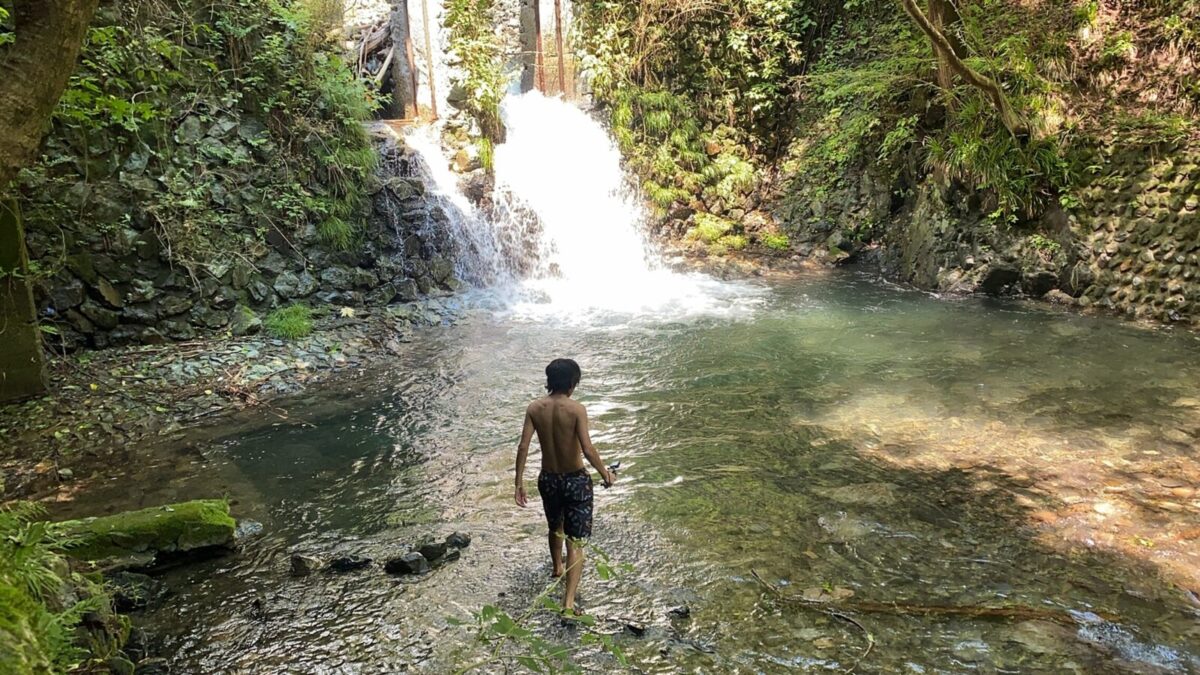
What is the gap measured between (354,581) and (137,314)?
5.86 meters

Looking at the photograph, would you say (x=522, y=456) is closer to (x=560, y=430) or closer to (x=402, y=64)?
(x=560, y=430)

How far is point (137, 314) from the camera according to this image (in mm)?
8133

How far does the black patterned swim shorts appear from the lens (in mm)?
3793

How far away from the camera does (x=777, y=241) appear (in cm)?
1440

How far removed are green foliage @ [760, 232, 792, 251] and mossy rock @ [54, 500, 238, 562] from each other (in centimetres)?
1195

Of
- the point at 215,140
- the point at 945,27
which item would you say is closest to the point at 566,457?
the point at 215,140

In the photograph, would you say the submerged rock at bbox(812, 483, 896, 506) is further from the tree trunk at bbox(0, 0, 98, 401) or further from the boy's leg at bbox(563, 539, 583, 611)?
the tree trunk at bbox(0, 0, 98, 401)

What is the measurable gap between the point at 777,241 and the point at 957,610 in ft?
37.4

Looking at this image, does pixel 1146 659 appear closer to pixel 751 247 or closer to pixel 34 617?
pixel 34 617

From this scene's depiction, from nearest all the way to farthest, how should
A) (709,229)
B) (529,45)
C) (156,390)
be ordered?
1. (156,390)
2. (709,229)
3. (529,45)

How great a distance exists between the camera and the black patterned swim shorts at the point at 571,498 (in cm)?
379

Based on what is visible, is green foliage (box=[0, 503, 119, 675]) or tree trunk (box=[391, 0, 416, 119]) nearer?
green foliage (box=[0, 503, 119, 675])

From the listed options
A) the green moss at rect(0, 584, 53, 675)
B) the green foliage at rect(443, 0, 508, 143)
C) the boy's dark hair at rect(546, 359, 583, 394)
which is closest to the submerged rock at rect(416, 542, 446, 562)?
the boy's dark hair at rect(546, 359, 583, 394)

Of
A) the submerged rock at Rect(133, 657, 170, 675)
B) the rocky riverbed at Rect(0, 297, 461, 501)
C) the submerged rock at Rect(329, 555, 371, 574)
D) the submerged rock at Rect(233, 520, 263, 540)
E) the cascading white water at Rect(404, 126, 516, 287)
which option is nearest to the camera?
the submerged rock at Rect(133, 657, 170, 675)
